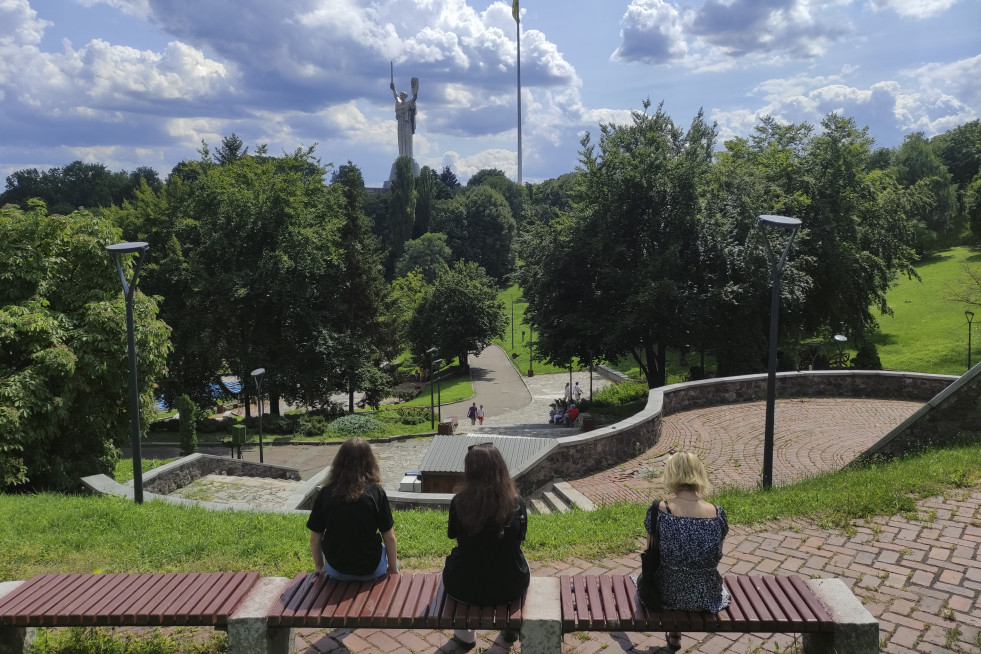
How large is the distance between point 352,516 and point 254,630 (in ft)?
2.86

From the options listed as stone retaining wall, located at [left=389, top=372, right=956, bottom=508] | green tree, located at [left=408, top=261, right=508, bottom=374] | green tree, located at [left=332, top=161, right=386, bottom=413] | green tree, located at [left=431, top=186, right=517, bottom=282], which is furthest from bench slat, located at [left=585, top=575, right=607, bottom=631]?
green tree, located at [left=431, top=186, right=517, bottom=282]

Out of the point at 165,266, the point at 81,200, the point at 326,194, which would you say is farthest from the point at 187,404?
the point at 81,200

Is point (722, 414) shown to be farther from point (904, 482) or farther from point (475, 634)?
point (475, 634)

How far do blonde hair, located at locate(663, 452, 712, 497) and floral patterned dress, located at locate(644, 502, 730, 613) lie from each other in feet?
0.58

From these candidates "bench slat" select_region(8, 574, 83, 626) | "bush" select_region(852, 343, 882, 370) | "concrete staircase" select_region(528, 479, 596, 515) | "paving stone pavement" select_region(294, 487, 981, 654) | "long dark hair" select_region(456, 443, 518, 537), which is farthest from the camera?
"bush" select_region(852, 343, 882, 370)

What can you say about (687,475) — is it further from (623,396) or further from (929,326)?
(929,326)

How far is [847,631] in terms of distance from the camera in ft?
12.9

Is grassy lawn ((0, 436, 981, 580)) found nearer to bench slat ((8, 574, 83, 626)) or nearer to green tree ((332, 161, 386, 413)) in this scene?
bench slat ((8, 574, 83, 626))

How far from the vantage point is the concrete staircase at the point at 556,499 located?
1041 centimetres

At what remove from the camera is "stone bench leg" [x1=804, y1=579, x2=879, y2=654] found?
12.9 feet

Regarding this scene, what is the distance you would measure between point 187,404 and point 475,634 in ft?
63.6

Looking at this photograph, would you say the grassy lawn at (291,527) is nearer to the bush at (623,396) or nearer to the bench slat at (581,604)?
the bench slat at (581,604)

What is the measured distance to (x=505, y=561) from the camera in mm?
4094

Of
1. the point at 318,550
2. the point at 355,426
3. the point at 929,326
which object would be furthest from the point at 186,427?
the point at 929,326
